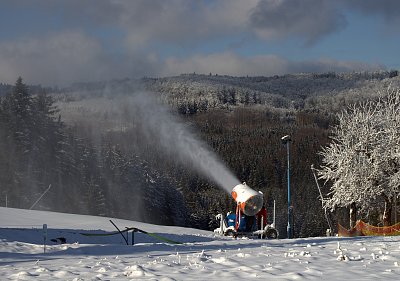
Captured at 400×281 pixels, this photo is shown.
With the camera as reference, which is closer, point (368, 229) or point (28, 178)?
point (368, 229)

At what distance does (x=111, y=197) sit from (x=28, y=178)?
59.0 feet

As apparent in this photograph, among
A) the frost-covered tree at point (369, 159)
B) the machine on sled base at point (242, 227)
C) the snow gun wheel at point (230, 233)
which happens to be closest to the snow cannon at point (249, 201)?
the machine on sled base at point (242, 227)

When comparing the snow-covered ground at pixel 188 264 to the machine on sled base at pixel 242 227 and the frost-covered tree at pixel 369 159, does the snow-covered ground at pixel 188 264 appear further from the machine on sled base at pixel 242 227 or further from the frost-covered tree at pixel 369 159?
the frost-covered tree at pixel 369 159

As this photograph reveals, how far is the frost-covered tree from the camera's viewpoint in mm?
39281

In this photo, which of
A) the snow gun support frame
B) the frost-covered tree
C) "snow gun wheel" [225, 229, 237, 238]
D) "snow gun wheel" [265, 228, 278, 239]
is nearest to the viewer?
"snow gun wheel" [265, 228, 278, 239]

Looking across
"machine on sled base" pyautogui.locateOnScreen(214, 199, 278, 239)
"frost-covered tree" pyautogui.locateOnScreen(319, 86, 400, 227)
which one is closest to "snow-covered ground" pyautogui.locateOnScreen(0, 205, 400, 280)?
"machine on sled base" pyautogui.locateOnScreen(214, 199, 278, 239)

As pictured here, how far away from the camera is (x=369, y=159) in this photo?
40.2m

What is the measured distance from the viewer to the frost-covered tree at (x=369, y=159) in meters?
39.3

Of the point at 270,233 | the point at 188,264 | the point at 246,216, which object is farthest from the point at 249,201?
the point at 188,264

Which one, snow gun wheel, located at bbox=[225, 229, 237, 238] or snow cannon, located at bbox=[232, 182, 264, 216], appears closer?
snow gun wheel, located at bbox=[225, 229, 237, 238]

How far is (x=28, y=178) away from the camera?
59.9m

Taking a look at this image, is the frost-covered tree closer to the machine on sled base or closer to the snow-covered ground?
the machine on sled base

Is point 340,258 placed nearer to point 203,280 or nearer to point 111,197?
point 203,280

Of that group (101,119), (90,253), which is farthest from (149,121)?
(90,253)
